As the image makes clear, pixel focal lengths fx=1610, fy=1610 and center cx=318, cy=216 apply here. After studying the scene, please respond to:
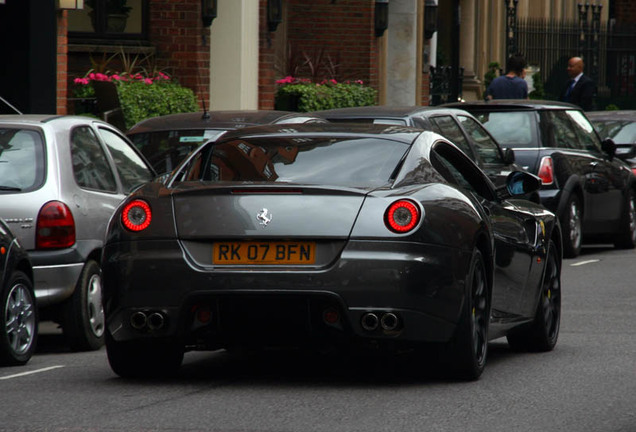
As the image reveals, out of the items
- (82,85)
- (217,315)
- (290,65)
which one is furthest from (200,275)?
(290,65)

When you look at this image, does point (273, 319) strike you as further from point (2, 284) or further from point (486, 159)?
point (486, 159)

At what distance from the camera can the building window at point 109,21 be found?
67.8 feet

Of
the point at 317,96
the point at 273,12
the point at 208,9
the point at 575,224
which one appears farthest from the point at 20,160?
the point at 317,96

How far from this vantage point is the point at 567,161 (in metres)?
17.0

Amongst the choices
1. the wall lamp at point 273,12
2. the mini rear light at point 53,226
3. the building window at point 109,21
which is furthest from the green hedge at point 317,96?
the mini rear light at point 53,226

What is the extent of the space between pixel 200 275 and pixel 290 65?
20061mm

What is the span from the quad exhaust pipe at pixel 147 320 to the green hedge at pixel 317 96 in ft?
55.4

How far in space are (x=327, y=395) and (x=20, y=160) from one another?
3.04 metres

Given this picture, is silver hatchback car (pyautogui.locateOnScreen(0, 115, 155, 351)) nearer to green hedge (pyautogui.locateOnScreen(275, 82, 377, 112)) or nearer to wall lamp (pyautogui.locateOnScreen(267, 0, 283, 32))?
wall lamp (pyautogui.locateOnScreen(267, 0, 283, 32))

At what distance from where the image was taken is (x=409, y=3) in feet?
104

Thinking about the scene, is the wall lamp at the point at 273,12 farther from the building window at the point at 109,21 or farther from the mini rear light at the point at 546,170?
the mini rear light at the point at 546,170

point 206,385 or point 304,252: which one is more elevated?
point 304,252

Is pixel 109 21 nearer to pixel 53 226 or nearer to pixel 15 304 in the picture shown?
pixel 53 226

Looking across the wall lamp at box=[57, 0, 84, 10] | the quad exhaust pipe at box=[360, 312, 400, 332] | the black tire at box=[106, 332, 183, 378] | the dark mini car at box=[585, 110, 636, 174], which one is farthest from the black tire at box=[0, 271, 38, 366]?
the dark mini car at box=[585, 110, 636, 174]
